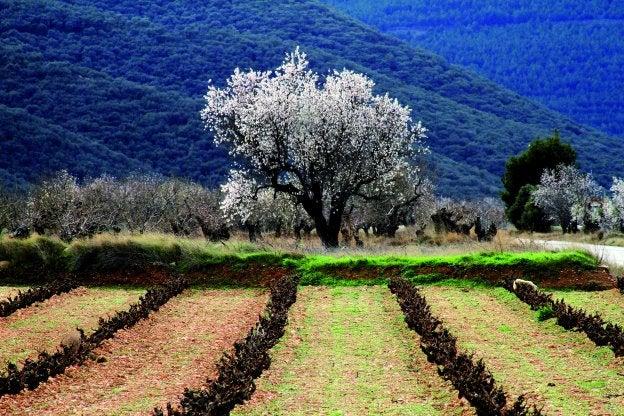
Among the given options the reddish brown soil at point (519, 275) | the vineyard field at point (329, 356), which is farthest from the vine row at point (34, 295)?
the reddish brown soil at point (519, 275)

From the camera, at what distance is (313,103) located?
3938 centimetres

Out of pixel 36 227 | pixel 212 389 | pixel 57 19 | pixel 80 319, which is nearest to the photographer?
pixel 212 389

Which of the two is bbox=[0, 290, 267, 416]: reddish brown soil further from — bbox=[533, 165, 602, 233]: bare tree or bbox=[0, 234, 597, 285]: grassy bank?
bbox=[533, 165, 602, 233]: bare tree

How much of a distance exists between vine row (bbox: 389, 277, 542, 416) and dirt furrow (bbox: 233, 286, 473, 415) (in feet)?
0.71

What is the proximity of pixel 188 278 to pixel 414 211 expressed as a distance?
40.5 m

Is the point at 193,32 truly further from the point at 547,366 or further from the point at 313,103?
the point at 547,366

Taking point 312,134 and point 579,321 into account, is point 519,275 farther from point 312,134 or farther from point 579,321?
point 312,134

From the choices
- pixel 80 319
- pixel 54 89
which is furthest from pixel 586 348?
pixel 54 89

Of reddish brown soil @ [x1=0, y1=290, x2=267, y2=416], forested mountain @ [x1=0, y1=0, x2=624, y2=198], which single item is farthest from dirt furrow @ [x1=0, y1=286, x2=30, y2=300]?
forested mountain @ [x1=0, y1=0, x2=624, y2=198]

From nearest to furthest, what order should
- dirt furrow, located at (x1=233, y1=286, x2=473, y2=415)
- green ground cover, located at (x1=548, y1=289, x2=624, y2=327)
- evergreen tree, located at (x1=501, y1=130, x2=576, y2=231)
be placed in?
dirt furrow, located at (x1=233, y1=286, x2=473, y2=415) < green ground cover, located at (x1=548, y1=289, x2=624, y2=327) < evergreen tree, located at (x1=501, y1=130, x2=576, y2=231)

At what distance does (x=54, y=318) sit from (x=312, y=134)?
67.8ft

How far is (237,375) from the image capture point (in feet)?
42.7

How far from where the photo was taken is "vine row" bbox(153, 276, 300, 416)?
1110 centimetres

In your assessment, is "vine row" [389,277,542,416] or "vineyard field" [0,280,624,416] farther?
"vineyard field" [0,280,624,416]
